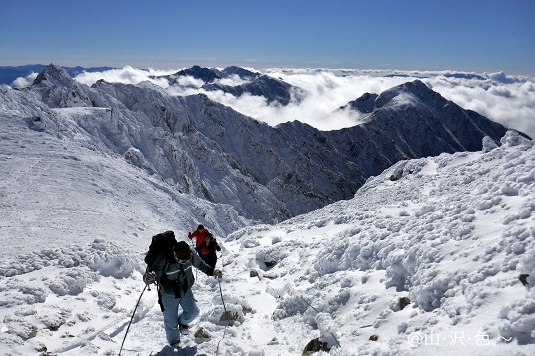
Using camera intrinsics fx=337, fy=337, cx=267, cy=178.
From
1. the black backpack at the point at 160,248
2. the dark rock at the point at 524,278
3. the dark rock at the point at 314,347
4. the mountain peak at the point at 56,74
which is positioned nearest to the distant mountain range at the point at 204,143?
the mountain peak at the point at 56,74

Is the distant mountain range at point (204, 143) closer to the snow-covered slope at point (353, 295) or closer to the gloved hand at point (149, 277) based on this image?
the snow-covered slope at point (353, 295)

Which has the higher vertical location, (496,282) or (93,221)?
(496,282)

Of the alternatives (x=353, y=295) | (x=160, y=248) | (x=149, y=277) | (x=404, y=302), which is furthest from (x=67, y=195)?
(x=404, y=302)

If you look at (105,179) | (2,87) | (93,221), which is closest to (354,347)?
(93,221)

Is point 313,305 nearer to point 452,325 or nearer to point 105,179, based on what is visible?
point 452,325

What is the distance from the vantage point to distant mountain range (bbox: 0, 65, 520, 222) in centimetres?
4763

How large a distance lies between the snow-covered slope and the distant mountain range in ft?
97.7

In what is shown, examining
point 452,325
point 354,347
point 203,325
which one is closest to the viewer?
point 452,325

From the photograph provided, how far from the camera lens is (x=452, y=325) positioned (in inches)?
196

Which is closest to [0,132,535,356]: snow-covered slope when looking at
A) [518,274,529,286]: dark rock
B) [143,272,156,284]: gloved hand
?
[518,274,529,286]: dark rock

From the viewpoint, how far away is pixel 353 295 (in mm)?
7340

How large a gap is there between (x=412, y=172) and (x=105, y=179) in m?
24.3

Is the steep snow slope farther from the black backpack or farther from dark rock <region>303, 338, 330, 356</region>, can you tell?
dark rock <region>303, 338, 330, 356</region>

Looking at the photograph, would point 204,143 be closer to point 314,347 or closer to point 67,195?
point 67,195
